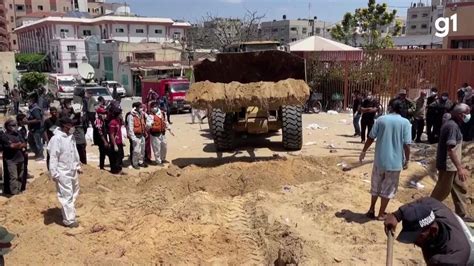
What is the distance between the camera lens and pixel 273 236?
5570 mm

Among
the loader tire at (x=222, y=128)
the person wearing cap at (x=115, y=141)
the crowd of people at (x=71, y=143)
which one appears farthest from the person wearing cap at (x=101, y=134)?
the loader tire at (x=222, y=128)

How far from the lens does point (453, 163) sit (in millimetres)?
5621

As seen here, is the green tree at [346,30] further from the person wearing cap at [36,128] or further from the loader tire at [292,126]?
the person wearing cap at [36,128]

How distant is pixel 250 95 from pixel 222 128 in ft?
7.09

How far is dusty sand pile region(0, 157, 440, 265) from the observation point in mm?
5242

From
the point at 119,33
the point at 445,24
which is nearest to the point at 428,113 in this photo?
the point at 445,24

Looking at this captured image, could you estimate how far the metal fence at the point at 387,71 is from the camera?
15039 millimetres

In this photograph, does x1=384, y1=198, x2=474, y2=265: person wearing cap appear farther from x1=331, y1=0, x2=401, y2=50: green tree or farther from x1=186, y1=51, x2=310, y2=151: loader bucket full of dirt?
x1=331, y1=0, x2=401, y2=50: green tree

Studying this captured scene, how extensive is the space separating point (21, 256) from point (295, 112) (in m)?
6.61

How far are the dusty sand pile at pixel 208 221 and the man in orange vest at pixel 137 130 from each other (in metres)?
1.12

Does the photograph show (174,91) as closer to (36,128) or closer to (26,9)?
(36,128)

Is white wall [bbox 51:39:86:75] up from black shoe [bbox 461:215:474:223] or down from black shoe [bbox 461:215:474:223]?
up

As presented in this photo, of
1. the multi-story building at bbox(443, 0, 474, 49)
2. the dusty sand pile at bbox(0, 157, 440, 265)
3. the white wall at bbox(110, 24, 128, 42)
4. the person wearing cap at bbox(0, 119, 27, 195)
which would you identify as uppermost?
the white wall at bbox(110, 24, 128, 42)

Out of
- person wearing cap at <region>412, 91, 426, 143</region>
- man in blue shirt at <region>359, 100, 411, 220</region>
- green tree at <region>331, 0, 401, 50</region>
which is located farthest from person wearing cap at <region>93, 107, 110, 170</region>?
green tree at <region>331, 0, 401, 50</region>
